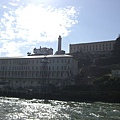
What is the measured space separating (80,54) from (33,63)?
25237mm

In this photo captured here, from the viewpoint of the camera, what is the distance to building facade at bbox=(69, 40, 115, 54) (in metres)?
101

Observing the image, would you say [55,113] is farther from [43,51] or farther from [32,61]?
[43,51]

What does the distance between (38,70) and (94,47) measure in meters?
35.3

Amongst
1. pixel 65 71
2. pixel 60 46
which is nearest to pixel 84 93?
pixel 65 71

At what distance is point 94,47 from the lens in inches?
4144

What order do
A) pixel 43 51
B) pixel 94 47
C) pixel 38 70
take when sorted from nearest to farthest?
pixel 38 70 < pixel 94 47 < pixel 43 51

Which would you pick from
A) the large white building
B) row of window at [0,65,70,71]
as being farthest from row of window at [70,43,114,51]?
row of window at [0,65,70,71]

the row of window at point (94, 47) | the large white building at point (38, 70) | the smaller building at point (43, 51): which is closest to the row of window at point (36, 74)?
the large white building at point (38, 70)

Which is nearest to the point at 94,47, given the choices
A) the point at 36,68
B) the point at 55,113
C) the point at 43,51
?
the point at 43,51

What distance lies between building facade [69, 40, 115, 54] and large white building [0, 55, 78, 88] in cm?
2552

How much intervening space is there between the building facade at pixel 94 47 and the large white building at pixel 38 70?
1005 inches

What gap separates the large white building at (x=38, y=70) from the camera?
7512 cm

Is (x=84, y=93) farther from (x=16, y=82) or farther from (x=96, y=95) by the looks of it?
(x=16, y=82)

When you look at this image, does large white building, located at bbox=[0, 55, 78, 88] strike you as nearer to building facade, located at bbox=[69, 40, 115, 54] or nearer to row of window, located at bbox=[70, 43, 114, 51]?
building facade, located at bbox=[69, 40, 115, 54]
